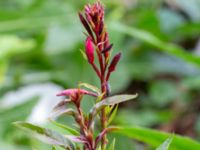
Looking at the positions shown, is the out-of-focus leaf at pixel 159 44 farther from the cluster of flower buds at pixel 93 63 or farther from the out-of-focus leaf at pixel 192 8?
the cluster of flower buds at pixel 93 63

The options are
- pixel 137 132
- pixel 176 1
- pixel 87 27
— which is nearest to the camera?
pixel 87 27

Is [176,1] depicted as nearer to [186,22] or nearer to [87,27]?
[186,22]

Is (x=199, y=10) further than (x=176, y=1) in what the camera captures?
No

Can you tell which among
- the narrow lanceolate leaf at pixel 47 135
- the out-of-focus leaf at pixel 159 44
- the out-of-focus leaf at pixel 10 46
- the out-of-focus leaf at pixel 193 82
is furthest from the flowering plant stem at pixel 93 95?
the out-of-focus leaf at pixel 193 82

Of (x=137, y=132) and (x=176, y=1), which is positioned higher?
(x=137, y=132)

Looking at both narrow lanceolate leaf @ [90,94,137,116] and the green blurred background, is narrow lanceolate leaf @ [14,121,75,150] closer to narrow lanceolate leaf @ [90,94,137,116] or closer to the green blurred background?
narrow lanceolate leaf @ [90,94,137,116]

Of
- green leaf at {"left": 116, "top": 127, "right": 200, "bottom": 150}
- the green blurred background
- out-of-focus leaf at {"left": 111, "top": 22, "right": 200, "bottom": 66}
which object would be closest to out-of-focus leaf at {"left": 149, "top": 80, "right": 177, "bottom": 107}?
the green blurred background

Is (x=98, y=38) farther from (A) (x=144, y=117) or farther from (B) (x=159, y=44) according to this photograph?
(A) (x=144, y=117)

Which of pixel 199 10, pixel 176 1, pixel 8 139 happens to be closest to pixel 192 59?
pixel 8 139
